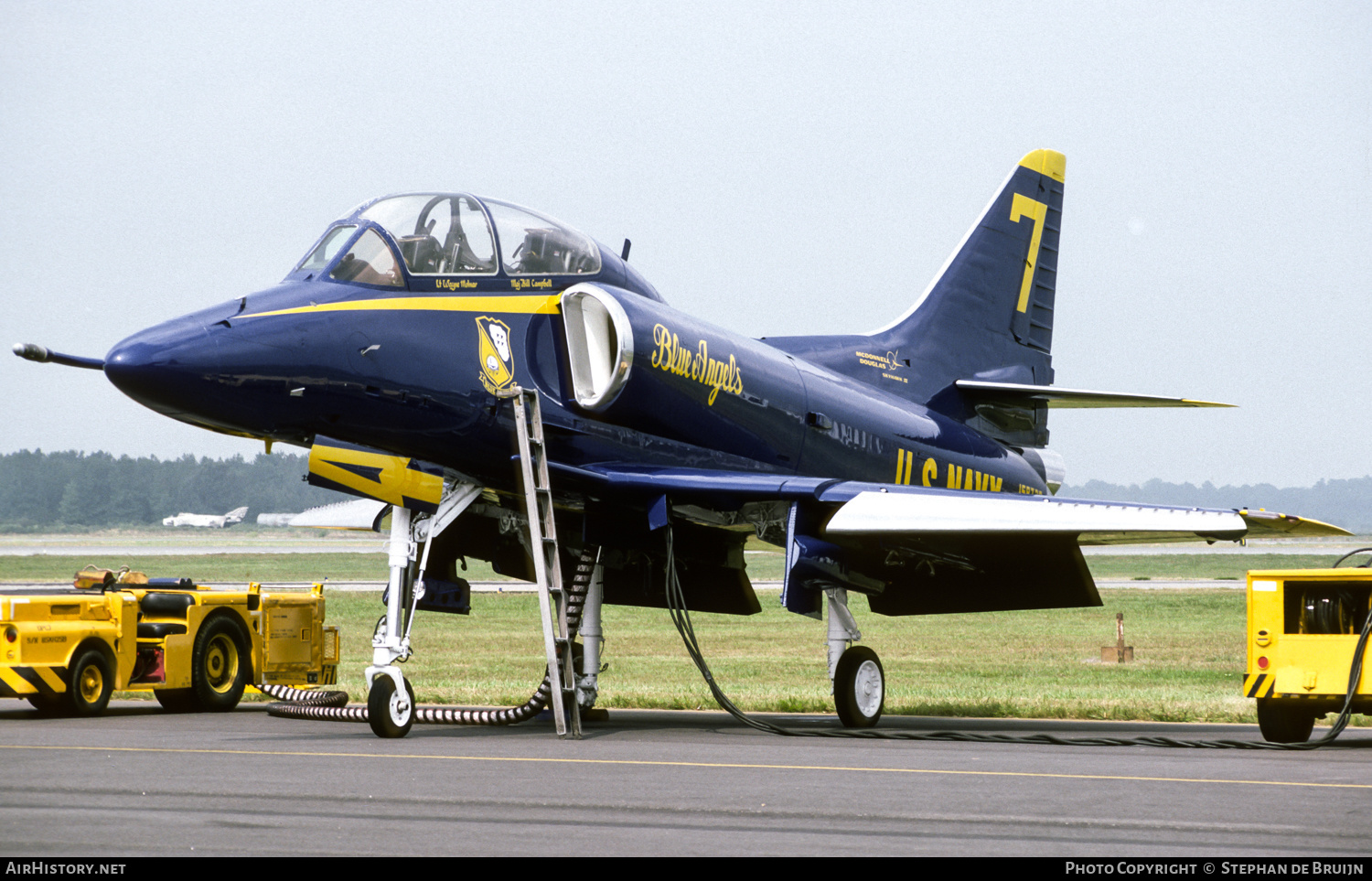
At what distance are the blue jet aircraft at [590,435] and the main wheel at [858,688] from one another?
0.02 meters

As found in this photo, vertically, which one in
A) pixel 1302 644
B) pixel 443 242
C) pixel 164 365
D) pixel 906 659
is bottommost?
pixel 906 659

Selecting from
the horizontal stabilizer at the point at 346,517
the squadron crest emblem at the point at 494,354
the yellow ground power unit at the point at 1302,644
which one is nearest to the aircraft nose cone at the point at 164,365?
the squadron crest emblem at the point at 494,354

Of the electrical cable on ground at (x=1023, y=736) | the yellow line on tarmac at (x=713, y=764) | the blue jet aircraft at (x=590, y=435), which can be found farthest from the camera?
the electrical cable on ground at (x=1023, y=736)

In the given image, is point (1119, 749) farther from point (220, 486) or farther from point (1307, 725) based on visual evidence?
point (220, 486)

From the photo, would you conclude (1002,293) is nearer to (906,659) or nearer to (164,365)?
(906,659)

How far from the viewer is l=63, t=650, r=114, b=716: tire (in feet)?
46.7

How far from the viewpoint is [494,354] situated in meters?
12.4

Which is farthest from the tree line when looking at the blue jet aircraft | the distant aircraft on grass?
the blue jet aircraft

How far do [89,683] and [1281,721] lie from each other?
11.2 metres

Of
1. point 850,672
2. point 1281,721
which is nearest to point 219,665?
point 850,672

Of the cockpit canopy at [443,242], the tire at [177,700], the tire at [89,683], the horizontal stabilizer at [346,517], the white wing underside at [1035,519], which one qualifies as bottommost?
the tire at [177,700]

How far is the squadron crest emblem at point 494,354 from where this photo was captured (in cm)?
1227

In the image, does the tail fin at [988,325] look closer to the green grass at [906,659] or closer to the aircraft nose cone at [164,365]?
the green grass at [906,659]
